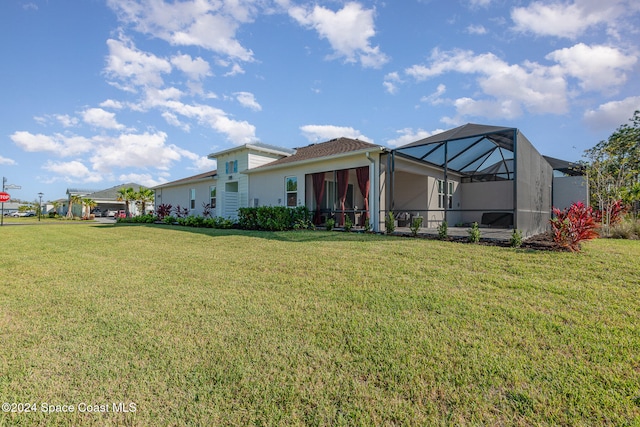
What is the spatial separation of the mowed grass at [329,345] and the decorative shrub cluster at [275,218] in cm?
646

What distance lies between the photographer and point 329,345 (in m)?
2.63

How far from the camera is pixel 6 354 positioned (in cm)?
248

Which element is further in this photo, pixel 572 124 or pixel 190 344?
pixel 572 124

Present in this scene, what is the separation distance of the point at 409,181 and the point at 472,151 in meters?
3.74

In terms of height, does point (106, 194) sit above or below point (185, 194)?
above

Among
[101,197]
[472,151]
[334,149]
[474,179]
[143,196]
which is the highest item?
[334,149]

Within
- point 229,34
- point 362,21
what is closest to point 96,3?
point 229,34

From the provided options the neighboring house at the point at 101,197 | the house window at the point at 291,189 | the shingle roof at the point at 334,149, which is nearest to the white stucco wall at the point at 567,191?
the shingle roof at the point at 334,149

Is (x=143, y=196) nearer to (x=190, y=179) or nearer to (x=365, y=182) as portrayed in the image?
(x=190, y=179)

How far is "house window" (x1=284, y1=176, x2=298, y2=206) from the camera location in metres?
13.7

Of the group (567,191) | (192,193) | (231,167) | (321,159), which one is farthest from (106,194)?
(567,191)

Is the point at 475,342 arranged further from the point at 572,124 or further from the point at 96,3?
the point at 572,124

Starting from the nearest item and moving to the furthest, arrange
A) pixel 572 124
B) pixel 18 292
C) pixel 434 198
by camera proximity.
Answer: pixel 18 292 → pixel 572 124 → pixel 434 198

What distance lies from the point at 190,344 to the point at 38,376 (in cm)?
106
